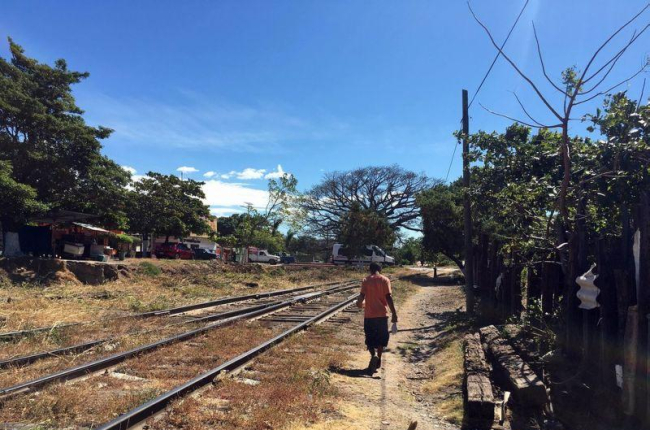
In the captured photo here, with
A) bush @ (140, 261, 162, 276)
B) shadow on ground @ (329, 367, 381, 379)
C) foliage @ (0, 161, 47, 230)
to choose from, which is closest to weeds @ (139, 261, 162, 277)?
bush @ (140, 261, 162, 276)

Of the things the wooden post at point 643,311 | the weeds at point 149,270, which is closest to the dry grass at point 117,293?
the weeds at point 149,270

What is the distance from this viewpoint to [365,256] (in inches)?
1924

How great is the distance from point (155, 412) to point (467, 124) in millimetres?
13176

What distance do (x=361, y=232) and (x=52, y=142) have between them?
28301 mm

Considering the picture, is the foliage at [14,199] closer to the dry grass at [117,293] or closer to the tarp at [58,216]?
the tarp at [58,216]

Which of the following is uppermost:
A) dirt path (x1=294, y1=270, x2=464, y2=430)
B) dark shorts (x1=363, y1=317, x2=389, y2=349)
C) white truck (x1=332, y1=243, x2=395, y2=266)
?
white truck (x1=332, y1=243, x2=395, y2=266)

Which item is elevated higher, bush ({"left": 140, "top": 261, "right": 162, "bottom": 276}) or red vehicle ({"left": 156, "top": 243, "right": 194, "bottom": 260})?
→ red vehicle ({"left": 156, "top": 243, "right": 194, "bottom": 260})

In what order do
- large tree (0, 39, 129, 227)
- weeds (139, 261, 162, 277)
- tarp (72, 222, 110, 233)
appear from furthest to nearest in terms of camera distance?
tarp (72, 222, 110, 233)
weeds (139, 261, 162, 277)
large tree (0, 39, 129, 227)

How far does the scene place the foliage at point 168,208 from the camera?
42906 mm

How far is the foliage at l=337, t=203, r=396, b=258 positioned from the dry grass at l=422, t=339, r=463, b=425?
35074 millimetres

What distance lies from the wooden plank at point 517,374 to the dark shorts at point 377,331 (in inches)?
70.2

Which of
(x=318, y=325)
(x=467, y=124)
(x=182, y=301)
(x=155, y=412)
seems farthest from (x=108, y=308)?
(x=467, y=124)

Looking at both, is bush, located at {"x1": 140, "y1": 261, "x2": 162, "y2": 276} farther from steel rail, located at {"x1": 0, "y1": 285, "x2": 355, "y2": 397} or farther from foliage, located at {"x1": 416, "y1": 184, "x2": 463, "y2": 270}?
foliage, located at {"x1": 416, "y1": 184, "x2": 463, "y2": 270}

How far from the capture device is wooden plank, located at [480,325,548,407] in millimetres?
5738
